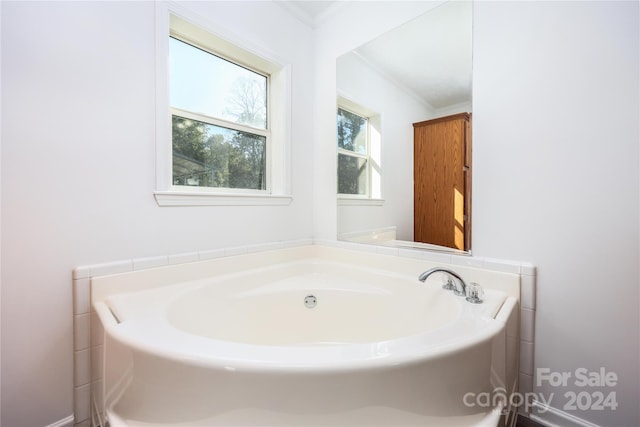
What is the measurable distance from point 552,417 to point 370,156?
1.67 meters

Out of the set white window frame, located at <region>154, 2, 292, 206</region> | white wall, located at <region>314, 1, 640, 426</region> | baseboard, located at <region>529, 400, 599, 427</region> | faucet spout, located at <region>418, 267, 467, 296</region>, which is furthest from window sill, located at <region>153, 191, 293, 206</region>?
baseboard, located at <region>529, 400, 599, 427</region>

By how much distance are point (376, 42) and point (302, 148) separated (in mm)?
881

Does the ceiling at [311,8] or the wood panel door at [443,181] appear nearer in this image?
the wood panel door at [443,181]

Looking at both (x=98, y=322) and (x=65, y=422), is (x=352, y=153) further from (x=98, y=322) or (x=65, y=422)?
(x=65, y=422)

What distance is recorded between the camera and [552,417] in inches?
46.3

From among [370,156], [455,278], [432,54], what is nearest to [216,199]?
[370,156]

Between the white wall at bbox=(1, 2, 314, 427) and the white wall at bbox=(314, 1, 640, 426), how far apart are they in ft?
5.54

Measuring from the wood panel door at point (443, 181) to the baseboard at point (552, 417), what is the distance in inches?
30.2

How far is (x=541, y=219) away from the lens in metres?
1.20

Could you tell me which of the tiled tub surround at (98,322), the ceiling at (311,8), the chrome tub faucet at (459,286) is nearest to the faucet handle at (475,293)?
the chrome tub faucet at (459,286)

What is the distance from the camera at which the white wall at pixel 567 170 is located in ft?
3.38

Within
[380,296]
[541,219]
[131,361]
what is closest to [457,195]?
[541,219]

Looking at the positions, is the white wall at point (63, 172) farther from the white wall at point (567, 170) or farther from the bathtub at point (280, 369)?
the white wall at point (567, 170)

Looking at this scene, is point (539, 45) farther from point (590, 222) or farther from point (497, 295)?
point (497, 295)
